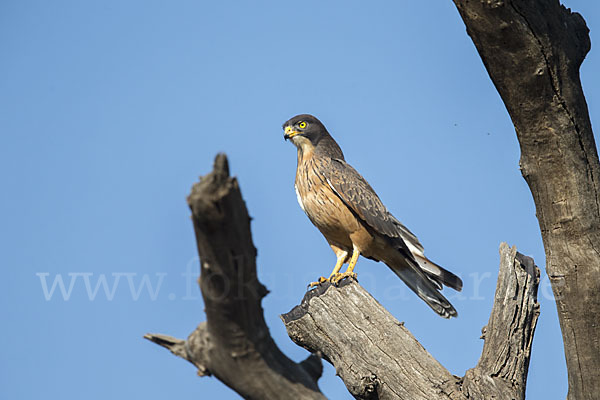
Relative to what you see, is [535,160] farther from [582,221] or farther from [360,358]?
[360,358]

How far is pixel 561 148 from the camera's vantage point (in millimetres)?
3812

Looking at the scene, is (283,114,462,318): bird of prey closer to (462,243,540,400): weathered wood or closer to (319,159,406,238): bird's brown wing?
(319,159,406,238): bird's brown wing

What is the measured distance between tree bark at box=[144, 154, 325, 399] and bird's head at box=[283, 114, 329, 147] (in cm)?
432

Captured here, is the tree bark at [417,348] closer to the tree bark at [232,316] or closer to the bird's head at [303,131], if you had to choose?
the tree bark at [232,316]

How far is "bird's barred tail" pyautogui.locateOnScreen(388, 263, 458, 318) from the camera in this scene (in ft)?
20.5

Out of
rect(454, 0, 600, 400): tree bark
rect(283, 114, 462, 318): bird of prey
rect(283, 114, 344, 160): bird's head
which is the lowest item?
rect(454, 0, 600, 400): tree bark

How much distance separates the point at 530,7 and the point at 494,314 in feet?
6.70

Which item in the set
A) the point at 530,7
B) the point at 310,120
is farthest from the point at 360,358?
the point at 310,120

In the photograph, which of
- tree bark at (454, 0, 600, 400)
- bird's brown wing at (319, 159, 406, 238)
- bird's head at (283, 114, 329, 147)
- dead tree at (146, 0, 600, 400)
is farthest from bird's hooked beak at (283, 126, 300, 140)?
tree bark at (454, 0, 600, 400)

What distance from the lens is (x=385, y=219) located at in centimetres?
662

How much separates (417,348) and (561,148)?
64.5 inches

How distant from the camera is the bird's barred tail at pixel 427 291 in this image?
6.26 meters

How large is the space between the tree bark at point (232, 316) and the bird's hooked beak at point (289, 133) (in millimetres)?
4297

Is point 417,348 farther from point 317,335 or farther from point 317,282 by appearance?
point 317,282
